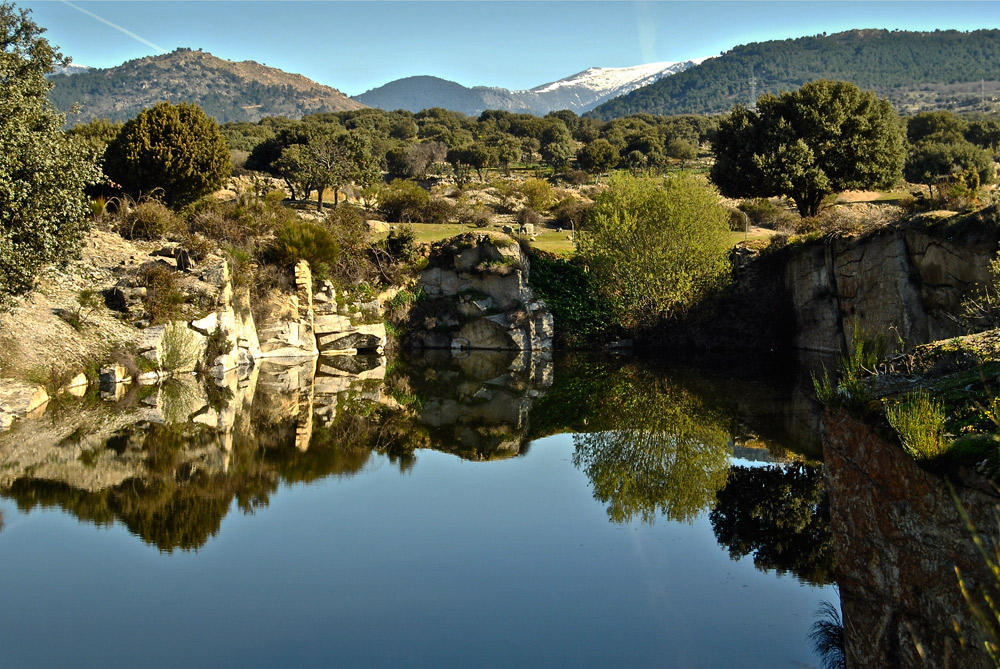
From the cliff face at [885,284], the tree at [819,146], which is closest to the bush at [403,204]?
the tree at [819,146]

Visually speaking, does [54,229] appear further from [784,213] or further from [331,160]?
[784,213]

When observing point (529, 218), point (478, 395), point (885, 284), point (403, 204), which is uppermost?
point (403, 204)

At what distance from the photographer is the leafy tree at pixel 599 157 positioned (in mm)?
69250

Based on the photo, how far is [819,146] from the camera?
3466 centimetres

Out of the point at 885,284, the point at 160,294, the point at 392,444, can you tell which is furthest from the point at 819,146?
the point at 160,294

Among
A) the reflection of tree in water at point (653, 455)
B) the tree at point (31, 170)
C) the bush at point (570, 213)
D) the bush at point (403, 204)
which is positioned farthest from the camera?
the bush at point (570, 213)

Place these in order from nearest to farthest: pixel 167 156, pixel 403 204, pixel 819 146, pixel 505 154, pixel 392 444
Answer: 1. pixel 392 444
2. pixel 167 156
3. pixel 819 146
4. pixel 403 204
5. pixel 505 154

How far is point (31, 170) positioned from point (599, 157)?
5681 centimetres

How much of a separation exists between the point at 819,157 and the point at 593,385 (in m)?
18.9

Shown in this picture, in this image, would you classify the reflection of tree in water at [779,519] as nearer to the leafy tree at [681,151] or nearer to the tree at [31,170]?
the tree at [31,170]

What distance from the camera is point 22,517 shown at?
35.4 feet

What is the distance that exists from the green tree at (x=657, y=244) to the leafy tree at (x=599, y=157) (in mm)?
39635

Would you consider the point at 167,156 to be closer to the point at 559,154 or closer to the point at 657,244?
the point at 657,244

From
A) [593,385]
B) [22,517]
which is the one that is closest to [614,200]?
[593,385]
